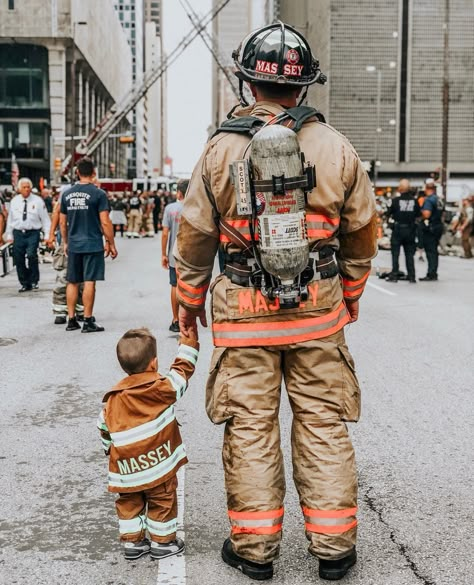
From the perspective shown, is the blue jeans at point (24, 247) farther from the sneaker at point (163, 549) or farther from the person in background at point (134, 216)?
the person in background at point (134, 216)

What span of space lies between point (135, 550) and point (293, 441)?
80 centimetres

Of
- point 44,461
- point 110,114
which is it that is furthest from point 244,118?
point 110,114

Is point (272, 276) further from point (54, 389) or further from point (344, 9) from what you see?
point (344, 9)

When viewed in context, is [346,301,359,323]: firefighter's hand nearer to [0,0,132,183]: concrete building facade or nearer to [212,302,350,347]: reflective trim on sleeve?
[212,302,350,347]: reflective trim on sleeve

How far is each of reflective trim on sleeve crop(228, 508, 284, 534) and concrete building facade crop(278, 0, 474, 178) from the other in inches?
3702

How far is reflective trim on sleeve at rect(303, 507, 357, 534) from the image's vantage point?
3537mm

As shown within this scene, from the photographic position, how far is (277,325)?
144 inches

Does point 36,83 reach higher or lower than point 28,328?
higher

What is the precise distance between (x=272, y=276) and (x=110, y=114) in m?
70.5

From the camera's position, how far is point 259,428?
362 centimetres

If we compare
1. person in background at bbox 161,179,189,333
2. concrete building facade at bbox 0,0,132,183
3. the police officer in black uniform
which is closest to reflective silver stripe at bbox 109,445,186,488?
person in background at bbox 161,179,189,333

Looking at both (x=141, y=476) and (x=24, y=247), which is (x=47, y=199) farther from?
(x=141, y=476)

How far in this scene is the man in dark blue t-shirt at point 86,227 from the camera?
10.2 meters

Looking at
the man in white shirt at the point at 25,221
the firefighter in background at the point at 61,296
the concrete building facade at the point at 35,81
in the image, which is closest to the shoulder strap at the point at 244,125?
the firefighter in background at the point at 61,296
